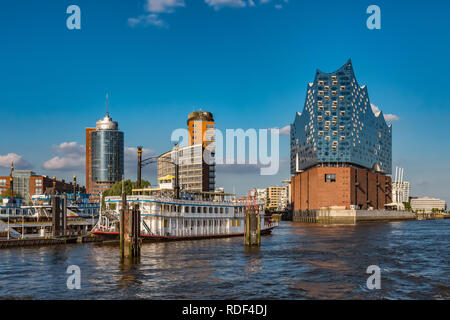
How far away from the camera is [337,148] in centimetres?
17912

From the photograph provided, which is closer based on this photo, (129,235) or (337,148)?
(129,235)

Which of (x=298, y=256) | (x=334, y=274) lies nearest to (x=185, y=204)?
(x=298, y=256)

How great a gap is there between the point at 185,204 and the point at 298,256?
2341 cm

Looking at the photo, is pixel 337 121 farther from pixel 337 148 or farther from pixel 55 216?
pixel 55 216

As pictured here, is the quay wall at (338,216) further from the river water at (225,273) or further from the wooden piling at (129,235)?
the wooden piling at (129,235)

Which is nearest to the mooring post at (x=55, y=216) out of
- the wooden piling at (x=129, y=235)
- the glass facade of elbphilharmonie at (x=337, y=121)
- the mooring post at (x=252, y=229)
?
the wooden piling at (x=129, y=235)

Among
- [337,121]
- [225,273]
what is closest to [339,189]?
[337,121]

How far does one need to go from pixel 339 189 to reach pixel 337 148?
1806 centimetres

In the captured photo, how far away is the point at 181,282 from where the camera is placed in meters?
35.2

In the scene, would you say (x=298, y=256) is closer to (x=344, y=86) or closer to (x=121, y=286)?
(x=121, y=286)

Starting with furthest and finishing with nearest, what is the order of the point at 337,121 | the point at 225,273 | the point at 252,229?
1. the point at 337,121
2. the point at 252,229
3. the point at 225,273

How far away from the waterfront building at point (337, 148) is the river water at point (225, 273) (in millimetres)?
113193

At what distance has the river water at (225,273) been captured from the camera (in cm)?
3155
